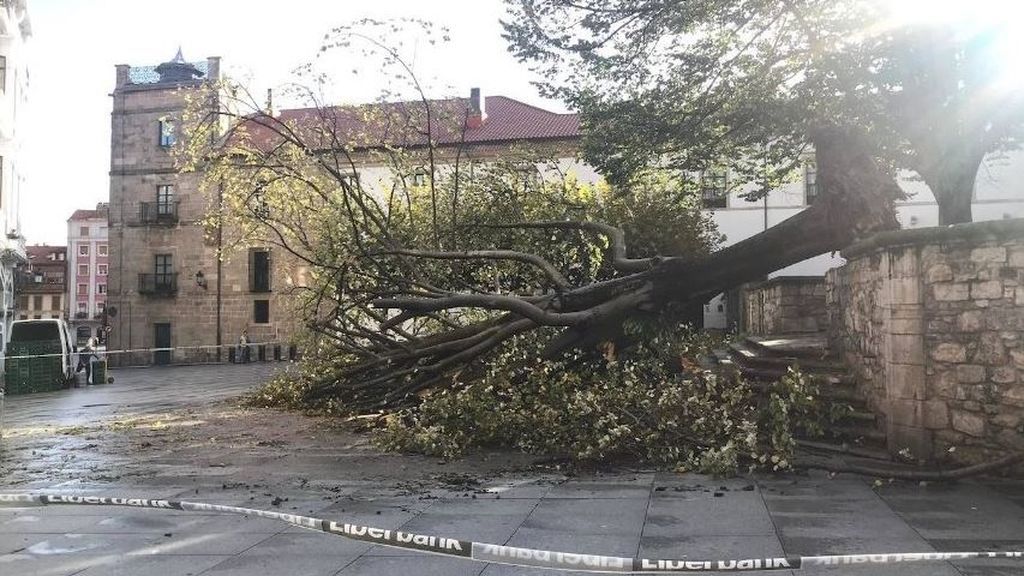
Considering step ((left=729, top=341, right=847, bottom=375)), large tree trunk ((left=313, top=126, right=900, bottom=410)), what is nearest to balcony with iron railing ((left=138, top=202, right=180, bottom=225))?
large tree trunk ((left=313, top=126, right=900, bottom=410))

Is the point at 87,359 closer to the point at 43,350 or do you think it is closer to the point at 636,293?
the point at 43,350

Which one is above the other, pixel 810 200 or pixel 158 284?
pixel 810 200

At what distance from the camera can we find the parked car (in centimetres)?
2169

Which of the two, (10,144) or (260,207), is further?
(10,144)

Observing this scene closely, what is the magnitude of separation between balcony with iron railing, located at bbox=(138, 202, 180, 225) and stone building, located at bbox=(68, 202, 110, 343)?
184 feet

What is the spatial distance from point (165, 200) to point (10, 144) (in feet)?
47.1

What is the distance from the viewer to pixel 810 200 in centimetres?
3272

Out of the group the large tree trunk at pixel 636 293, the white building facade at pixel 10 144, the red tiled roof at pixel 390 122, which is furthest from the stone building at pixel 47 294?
the large tree trunk at pixel 636 293

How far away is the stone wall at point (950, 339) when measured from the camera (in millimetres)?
6352

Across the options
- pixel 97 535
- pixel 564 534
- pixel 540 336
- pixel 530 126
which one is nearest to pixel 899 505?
pixel 564 534

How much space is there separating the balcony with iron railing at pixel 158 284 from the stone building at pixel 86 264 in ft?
186

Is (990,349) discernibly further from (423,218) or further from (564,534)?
(423,218)

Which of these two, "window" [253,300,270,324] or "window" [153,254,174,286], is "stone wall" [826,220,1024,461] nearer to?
"window" [253,300,270,324]

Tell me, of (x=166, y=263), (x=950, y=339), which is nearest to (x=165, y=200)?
(x=166, y=263)
